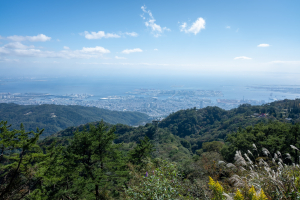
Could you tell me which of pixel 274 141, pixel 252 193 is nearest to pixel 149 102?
pixel 274 141

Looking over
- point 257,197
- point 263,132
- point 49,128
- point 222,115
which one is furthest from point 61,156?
point 49,128

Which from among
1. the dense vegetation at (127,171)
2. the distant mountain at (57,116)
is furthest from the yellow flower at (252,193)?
the distant mountain at (57,116)

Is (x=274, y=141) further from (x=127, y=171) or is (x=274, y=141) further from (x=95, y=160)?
(x=95, y=160)

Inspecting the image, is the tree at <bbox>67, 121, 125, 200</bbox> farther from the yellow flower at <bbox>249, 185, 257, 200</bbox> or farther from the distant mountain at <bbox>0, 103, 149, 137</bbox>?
the distant mountain at <bbox>0, 103, 149, 137</bbox>

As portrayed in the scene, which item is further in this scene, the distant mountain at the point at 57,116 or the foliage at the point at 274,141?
A: the distant mountain at the point at 57,116

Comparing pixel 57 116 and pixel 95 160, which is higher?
pixel 95 160

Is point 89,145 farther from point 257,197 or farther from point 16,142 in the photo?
point 257,197

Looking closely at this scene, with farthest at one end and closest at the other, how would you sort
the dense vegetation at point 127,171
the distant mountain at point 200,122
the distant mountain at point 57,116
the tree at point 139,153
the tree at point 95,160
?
the distant mountain at point 57,116
the distant mountain at point 200,122
the tree at point 139,153
the tree at point 95,160
the dense vegetation at point 127,171

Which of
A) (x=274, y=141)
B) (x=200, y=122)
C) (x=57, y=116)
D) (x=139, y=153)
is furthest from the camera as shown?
(x=57, y=116)

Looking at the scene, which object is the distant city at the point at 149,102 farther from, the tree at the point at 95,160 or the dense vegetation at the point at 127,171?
the tree at the point at 95,160

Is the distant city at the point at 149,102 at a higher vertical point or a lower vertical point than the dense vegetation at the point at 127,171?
lower
